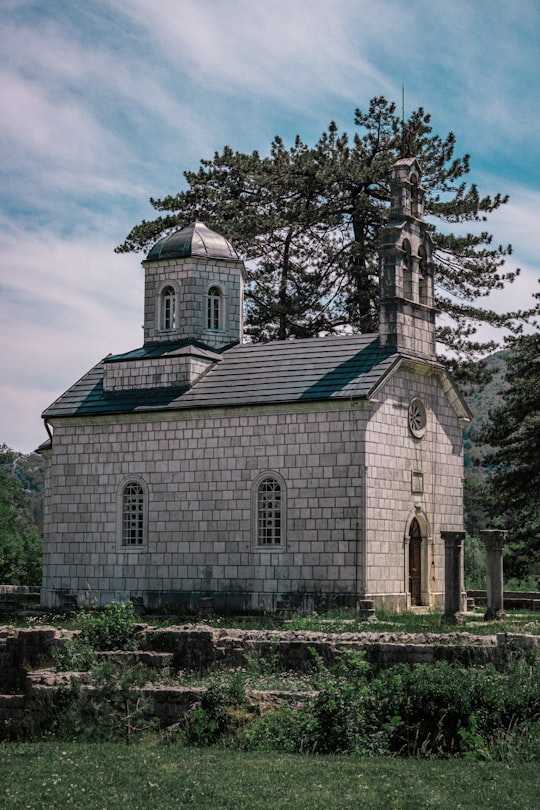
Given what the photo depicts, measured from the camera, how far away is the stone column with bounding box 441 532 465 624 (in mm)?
22938

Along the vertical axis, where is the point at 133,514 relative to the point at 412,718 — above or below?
above

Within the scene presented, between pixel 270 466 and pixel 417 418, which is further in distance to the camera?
pixel 417 418

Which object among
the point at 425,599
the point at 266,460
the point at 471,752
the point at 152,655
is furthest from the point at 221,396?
the point at 471,752

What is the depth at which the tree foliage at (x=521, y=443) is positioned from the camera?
1339 inches

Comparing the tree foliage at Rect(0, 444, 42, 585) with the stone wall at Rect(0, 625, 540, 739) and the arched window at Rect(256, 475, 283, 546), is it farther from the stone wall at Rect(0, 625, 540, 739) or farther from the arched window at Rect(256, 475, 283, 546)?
the stone wall at Rect(0, 625, 540, 739)

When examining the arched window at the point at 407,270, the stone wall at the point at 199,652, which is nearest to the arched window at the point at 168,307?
the arched window at the point at 407,270

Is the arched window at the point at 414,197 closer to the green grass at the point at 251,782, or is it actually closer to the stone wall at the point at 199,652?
the stone wall at the point at 199,652

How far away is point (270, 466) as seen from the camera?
29.0m

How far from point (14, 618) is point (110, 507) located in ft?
13.0

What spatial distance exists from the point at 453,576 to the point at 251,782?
12642 millimetres

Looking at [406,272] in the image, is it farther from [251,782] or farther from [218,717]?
[251,782]

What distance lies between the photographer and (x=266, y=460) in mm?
29047

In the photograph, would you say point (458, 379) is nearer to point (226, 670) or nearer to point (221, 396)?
point (221, 396)

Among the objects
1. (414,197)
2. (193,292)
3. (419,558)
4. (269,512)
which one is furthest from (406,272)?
(419,558)
